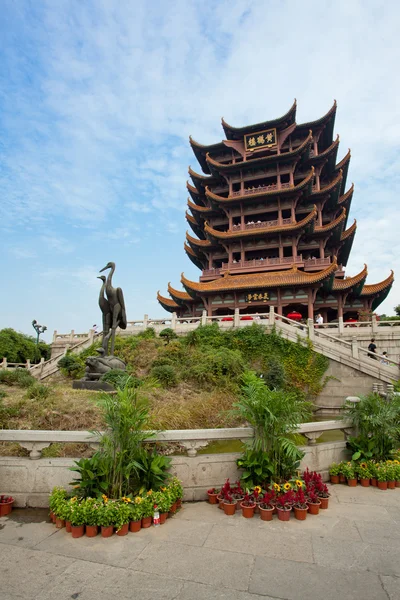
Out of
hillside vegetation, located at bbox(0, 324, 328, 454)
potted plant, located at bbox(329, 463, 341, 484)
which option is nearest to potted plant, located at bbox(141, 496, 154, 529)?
potted plant, located at bbox(329, 463, 341, 484)

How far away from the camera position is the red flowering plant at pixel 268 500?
4863mm

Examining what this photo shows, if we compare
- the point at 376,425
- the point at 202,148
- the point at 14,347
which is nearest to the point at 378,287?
the point at 202,148

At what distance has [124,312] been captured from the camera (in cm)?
1372

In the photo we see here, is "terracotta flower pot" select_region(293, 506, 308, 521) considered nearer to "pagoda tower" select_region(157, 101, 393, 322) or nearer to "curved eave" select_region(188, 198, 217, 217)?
"pagoda tower" select_region(157, 101, 393, 322)

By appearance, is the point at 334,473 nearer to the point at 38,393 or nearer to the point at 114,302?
the point at 38,393

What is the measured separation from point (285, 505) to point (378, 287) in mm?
26263

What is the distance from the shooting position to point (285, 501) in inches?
191

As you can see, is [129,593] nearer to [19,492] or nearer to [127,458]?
[127,458]

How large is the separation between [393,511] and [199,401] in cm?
853

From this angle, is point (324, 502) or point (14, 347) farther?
point (14, 347)

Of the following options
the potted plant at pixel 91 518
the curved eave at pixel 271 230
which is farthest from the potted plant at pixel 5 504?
the curved eave at pixel 271 230

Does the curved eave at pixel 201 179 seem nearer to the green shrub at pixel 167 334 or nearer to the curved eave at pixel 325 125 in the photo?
the curved eave at pixel 325 125

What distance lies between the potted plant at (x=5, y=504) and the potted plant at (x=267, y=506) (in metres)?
3.61

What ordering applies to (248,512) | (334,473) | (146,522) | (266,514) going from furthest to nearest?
(334,473) → (248,512) → (266,514) → (146,522)
